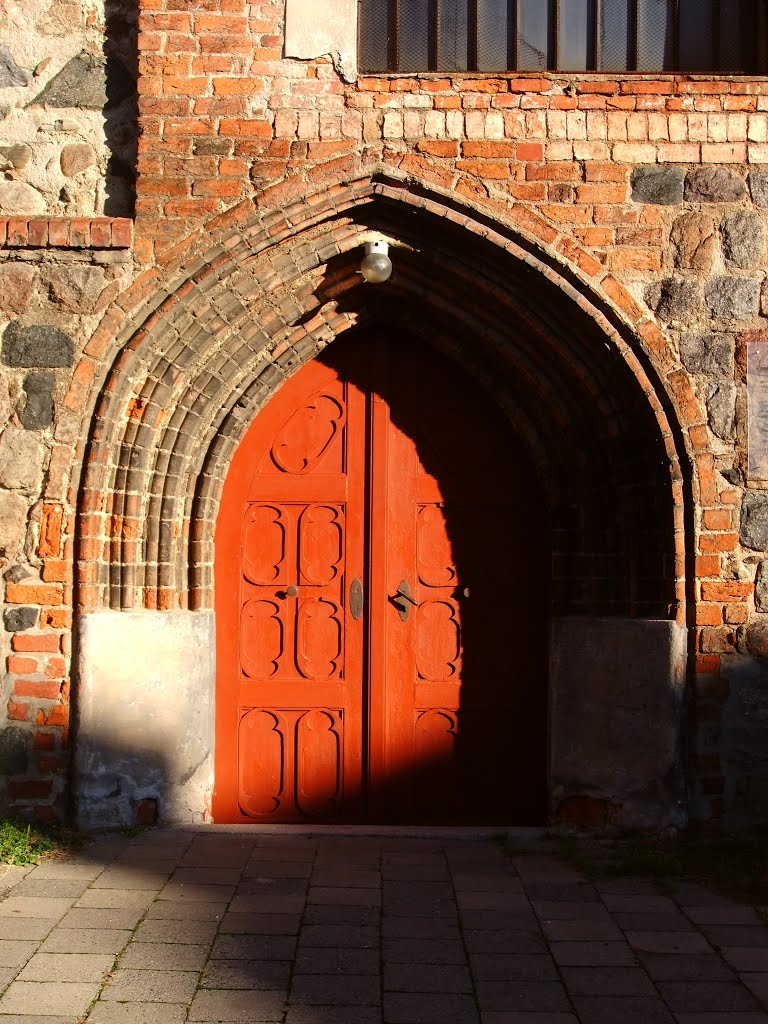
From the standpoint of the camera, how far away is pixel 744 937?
11.4 ft

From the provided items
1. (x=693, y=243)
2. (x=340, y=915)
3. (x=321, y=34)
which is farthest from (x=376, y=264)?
(x=340, y=915)

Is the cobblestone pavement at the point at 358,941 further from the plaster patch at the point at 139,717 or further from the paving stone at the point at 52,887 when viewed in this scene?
the plaster patch at the point at 139,717

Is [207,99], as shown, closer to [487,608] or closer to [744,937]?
[487,608]

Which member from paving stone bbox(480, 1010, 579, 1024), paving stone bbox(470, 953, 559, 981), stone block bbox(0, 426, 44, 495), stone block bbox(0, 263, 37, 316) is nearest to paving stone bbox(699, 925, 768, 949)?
paving stone bbox(470, 953, 559, 981)

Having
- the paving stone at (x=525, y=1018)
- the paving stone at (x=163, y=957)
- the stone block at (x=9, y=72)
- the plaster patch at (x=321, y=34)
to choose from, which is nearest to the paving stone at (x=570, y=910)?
the paving stone at (x=525, y=1018)

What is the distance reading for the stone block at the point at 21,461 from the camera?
14.7 feet

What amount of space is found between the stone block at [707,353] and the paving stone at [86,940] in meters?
3.29

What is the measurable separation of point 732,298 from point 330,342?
192cm

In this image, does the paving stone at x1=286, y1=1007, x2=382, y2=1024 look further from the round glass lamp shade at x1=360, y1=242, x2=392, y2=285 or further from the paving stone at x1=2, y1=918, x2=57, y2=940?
the round glass lamp shade at x1=360, y1=242, x2=392, y2=285

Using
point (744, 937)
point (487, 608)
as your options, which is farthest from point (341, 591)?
point (744, 937)

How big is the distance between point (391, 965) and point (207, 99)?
12.1 ft

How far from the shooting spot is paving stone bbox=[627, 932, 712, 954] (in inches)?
132

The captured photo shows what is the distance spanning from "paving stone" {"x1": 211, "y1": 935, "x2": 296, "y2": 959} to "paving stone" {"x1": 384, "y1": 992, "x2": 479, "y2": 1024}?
1.47 ft

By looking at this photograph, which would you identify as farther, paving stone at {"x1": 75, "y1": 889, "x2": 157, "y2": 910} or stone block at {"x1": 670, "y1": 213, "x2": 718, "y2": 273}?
stone block at {"x1": 670, "y1": 213, "x2": 718, "y2": 273}
